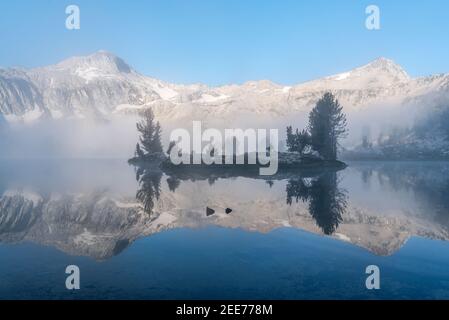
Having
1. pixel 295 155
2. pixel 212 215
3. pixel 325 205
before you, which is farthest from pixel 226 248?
pixel 295 155

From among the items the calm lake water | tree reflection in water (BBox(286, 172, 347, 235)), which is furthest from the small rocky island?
the calm lake water

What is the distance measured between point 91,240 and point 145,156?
125578mm

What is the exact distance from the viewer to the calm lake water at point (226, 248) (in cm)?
1748

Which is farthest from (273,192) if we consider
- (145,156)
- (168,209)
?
(145,156)

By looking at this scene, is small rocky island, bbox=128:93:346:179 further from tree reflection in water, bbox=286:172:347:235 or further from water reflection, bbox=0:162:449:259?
tree reflection in water, bbox=286:172:347:235

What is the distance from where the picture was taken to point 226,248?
25.1 meters

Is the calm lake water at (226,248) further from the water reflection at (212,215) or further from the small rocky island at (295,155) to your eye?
the small rocky island at (295,155)

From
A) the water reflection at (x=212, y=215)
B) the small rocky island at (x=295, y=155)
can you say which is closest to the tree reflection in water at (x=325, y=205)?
the water reflection at (x=212, y=215)

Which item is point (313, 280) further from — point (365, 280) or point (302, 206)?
point (302, 206)

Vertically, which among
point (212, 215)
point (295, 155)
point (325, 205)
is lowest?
point (212, 215)

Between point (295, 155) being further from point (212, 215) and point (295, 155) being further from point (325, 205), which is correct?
point (212, 215)

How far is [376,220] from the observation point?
34.2 meters

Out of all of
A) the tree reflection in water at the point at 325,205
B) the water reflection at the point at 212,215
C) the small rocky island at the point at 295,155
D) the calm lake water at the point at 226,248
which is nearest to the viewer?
the calm lake water at the point at 226,248

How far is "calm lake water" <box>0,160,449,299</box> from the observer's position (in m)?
17.5
